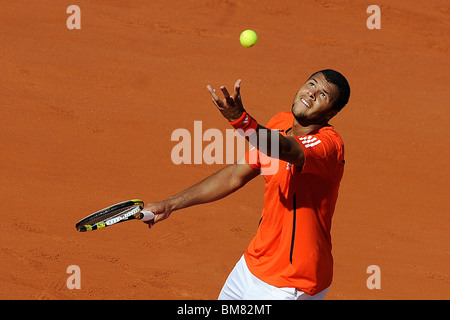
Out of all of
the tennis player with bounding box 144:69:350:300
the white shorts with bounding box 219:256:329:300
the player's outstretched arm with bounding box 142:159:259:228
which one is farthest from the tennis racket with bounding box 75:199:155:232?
the tennis player with bounding box 144:69:350:300

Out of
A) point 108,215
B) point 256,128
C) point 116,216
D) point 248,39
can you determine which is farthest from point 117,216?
point 248,39

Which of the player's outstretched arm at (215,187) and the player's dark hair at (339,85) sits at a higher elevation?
the player's dark hair at (339,85)

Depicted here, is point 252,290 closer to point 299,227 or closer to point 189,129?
point 299,227

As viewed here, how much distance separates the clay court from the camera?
29.6ft

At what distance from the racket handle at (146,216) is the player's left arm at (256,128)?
1377 millimetres

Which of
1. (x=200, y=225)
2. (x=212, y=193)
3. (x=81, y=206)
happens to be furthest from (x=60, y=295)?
(x=212, y=193)

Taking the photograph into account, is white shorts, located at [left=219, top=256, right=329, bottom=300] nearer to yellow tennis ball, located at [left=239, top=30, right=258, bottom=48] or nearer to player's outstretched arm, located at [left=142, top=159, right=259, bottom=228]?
player's outstretched arm, located at [left=142, top=159, right=259, bottom=228]

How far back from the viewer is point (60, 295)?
8.56 metres

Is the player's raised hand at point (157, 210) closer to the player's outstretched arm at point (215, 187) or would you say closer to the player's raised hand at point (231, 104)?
the player's outstretched arm at point (215, 187)

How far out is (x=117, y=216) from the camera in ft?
19.8

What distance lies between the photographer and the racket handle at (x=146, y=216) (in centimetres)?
579

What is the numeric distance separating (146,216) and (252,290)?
0.96 m

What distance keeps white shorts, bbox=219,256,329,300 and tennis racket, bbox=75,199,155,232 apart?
0.79m

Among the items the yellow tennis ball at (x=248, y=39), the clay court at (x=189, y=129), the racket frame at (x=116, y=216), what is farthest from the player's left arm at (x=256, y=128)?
the clay court at (x=189, y=129)
